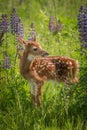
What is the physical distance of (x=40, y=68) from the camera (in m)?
6.52

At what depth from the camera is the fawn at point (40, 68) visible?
20.0ft

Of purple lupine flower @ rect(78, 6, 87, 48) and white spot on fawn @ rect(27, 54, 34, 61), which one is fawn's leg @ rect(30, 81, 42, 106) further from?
purple lupine flower @ rect(78, 6, 87, 48)

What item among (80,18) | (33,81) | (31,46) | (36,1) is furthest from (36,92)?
(36,1)

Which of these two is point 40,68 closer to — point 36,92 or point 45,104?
point 36,92

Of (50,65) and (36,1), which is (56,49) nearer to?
(50,65)

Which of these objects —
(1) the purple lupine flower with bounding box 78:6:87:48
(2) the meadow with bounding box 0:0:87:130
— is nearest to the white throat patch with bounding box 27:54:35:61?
(2) the meadow with bounding box 0:0:87:130

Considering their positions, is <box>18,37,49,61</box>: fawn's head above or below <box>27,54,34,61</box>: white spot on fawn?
above

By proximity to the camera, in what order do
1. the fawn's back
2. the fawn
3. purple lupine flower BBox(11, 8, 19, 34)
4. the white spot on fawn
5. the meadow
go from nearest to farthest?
1. the meadow
2. the fawn
3. the white spot on fawn
4. the fawn's back
5. purple lupine flower BBox(11, 8, 19, 34)

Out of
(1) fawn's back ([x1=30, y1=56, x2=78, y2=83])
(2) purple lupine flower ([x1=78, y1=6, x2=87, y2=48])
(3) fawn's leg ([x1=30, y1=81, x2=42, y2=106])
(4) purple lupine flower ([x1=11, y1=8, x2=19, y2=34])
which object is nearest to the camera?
(2) purple lupine flower ([x1=78, y1=6, x2=87, y2=48])

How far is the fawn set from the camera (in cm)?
610

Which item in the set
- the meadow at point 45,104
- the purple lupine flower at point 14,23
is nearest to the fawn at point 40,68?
the meadow at point 45,104

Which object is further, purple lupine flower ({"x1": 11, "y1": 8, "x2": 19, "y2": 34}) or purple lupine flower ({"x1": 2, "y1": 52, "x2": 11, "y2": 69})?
purple lupine flower ({"x1": 11, "y1": 8, "x2": 19, "y2": 34})

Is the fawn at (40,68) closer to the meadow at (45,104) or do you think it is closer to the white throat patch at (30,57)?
the white throat patch at (30,57)

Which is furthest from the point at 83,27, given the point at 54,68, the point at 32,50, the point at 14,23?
the point at 14,23
